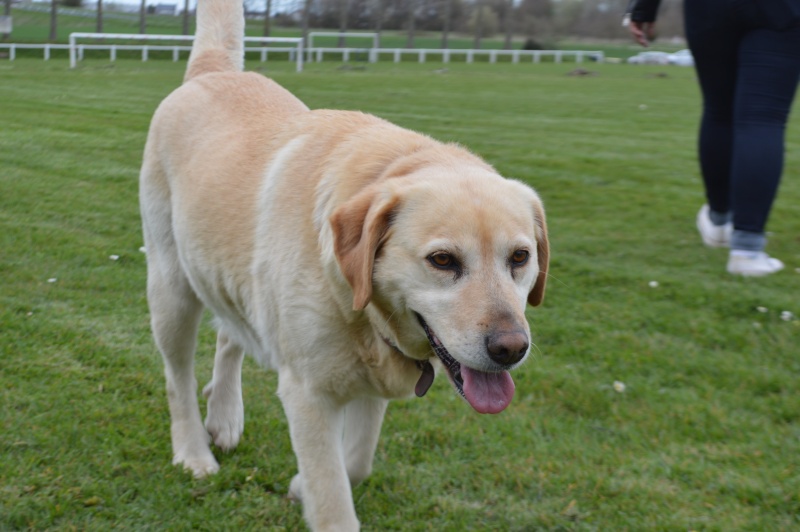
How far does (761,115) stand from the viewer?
217 inches

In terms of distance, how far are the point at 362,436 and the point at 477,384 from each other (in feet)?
2.80

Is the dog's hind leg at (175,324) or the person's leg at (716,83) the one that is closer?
the dog's hind leg at (175,324)

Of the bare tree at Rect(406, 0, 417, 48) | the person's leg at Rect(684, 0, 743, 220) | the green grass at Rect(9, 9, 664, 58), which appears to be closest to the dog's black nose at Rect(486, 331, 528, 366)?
the person's leg at Rect(684, 0, 743, 220)

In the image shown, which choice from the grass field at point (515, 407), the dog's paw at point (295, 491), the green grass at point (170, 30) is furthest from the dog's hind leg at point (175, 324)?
the green grass at point (170, 30)

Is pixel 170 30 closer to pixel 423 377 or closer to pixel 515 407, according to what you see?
pixel 515 407

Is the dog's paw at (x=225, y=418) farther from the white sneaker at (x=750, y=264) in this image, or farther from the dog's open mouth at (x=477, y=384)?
the white sneaker at (x=750, y=264)

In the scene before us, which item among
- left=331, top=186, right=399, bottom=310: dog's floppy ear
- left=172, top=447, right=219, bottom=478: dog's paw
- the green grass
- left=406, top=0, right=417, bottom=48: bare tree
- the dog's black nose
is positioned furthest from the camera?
left=406, top=0, right=417, bottom=48: bare tree

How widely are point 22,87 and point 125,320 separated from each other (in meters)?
16.0

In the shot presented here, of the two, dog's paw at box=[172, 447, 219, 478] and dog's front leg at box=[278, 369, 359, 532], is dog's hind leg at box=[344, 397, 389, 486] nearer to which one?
dog's front leg at box=[278, 369, 359, 532]

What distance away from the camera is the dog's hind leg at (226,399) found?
3875 millimetres

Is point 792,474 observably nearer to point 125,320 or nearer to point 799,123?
point 125,320

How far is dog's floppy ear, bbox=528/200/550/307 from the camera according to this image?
2.91m

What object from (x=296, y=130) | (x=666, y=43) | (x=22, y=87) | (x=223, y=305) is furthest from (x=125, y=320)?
(x=666, y=43)

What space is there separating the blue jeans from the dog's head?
330 centimetres
